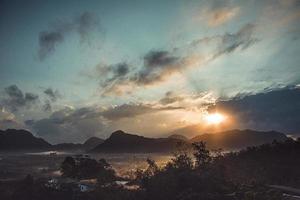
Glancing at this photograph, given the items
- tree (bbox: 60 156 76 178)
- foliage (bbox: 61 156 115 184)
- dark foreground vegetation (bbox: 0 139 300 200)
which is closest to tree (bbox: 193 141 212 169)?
dark foreground vegetation (bbox: 0 139 300 200)

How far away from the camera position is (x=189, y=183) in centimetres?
5784

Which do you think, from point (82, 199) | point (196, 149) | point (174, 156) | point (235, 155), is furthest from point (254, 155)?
point (82, 199)

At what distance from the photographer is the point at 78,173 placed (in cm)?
11012

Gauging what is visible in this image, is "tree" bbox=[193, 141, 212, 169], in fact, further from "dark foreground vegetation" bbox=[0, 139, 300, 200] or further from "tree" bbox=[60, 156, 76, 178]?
"tree" bbox=[60, 156, 76, 178]

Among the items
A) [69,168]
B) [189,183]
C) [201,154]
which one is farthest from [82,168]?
[189,183]

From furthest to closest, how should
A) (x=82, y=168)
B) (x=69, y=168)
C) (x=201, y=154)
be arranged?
(x=69, y=168) < (x=82, y=168) < (x=201, y=154)

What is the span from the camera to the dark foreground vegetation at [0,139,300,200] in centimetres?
5362

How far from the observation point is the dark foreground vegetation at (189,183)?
53625 millimetres

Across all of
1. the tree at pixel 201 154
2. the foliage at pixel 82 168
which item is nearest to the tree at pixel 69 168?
the foliage at pixel 82 168

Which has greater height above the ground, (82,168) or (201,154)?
(201,154)

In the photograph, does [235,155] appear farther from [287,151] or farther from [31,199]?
[31,199]

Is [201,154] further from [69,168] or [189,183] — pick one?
[69,168]

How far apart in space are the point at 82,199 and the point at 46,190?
8.36 metres

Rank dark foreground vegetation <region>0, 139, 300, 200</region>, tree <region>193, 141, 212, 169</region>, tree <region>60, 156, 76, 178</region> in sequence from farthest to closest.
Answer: tree <region>60, 156, 76, 178</region>
tree <region>193, 141, 212, 169</region>
dark foreground vegetation <region>0, 139, 300, 200</region>
